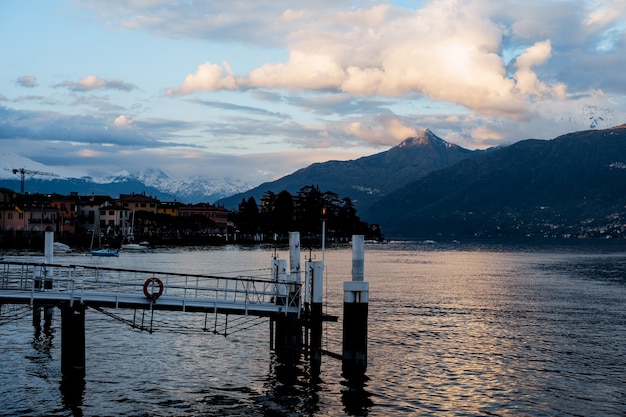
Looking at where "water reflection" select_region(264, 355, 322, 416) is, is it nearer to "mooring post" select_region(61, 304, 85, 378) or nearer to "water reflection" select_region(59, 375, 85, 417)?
"water reflection" select_region(59, 375, 85, 417)

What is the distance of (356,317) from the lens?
36375mm

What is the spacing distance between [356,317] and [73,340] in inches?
571

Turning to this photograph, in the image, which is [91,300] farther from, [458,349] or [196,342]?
[458,349]

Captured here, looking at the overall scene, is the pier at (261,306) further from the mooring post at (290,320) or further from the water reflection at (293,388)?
the water reflection at (293,388)

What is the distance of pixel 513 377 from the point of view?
40.5 m

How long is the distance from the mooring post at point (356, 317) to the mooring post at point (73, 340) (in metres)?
13.5

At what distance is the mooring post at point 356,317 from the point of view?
36.4 meters

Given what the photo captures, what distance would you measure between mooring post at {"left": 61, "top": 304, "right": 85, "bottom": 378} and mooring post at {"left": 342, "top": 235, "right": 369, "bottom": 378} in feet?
44.3

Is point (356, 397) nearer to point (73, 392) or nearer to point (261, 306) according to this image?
point (261, 306)

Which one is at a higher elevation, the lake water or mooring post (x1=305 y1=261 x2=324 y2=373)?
mooring post (x1=305 y1=261 x2=324 y2=373)

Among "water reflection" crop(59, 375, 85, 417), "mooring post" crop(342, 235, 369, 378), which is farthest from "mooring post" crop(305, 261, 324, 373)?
"water reflection" crop(59, 375, 85, 417)

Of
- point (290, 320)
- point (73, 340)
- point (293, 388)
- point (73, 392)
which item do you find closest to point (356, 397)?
point (293, 388)

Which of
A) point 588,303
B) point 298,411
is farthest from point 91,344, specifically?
point 588,303

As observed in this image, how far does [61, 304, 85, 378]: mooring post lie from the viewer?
36.0 metres
